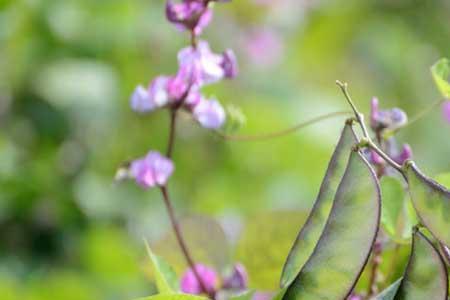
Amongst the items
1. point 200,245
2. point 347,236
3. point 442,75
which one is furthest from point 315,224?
point 200,245

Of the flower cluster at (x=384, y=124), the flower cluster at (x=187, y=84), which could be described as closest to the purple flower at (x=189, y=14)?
the flower cluster at (x=187, y=84)

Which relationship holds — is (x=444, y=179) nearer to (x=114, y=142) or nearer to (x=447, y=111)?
(x=447, y=111)

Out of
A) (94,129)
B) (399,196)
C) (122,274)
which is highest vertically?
(399,196)

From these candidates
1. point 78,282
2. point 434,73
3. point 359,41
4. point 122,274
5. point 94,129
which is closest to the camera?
point 434,73

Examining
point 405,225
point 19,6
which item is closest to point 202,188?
point 19,6

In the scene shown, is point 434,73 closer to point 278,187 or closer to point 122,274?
point 122,274

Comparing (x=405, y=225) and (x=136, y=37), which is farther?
(x=136, y=37)

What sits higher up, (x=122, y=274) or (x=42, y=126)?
(x=42, y=126)

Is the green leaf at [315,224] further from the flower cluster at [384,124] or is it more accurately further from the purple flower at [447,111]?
the purple flower at [447,111]
